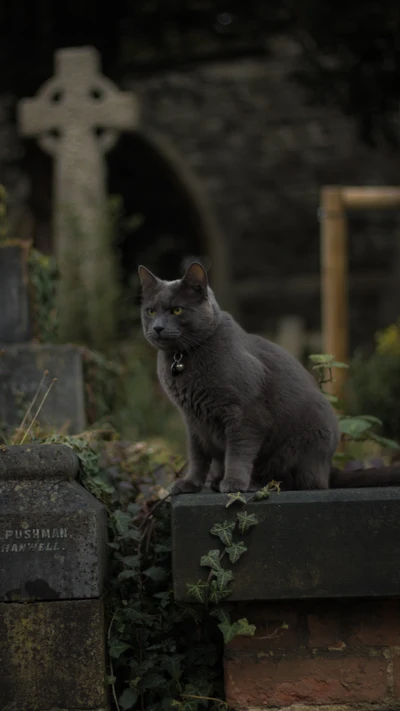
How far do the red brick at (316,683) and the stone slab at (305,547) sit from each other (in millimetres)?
231

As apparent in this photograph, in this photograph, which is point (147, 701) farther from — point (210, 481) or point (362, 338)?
point (362, 338)

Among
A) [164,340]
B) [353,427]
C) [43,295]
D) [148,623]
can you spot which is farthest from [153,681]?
[43,295]

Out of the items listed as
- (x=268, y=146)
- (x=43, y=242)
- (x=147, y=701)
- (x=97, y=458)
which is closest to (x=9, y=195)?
(x=43, y=242)

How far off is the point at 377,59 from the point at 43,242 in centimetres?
344

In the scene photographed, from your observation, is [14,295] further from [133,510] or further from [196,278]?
[196,278]

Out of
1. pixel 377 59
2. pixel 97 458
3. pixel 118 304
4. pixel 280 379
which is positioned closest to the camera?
pixel 280 379

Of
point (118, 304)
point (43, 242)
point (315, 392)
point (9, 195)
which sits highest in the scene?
point (9, 195)

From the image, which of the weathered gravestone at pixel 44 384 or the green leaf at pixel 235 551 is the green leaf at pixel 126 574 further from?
the weathered gravestone at pixel 44 384

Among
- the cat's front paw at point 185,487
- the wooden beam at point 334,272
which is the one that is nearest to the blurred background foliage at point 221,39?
the wooden beam at point 334,272

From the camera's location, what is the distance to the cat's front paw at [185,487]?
9.40 feet

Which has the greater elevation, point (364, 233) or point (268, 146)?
point (268, 146)

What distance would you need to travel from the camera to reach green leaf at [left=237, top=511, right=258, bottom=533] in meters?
2.55

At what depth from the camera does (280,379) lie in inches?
113

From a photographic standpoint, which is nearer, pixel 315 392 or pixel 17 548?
pixel 17 548
